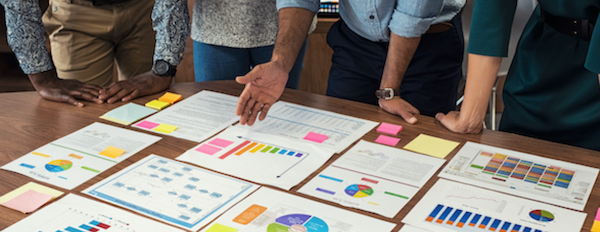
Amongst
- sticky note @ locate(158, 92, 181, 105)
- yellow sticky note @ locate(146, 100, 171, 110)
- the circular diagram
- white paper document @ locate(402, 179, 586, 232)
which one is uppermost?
sticky note @ locate(158, 92, 181, 105)

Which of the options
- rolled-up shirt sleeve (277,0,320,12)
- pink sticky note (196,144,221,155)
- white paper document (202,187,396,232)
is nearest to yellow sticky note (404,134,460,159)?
white paper document (202,187,396,232)

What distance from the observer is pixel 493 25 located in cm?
134

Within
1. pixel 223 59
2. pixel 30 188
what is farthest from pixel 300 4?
pixel 30 188

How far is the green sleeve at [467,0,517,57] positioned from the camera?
132 cm

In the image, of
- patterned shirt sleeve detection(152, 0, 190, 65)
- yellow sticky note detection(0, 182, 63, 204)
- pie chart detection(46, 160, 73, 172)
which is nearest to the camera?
yellow sticky note detection(0, 182, 63, 204)

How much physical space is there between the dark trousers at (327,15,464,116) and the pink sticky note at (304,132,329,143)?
436 millimetres

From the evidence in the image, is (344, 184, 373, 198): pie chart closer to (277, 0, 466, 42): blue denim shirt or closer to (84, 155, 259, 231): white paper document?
(84, 155, 259, 231): white paper document

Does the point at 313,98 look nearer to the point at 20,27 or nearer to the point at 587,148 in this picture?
the point at 587,148

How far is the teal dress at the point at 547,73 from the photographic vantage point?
52.4 inches

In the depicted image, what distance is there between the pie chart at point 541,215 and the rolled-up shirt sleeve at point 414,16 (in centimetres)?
72

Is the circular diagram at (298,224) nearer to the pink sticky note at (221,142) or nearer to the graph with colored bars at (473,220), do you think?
the graph with colored bars at (473,220)

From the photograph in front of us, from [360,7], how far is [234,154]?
64cm

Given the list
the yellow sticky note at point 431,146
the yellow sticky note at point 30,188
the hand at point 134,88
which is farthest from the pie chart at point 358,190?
the hand at point 134,88

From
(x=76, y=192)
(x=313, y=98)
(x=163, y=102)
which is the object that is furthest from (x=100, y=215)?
(x=313, y=98)
